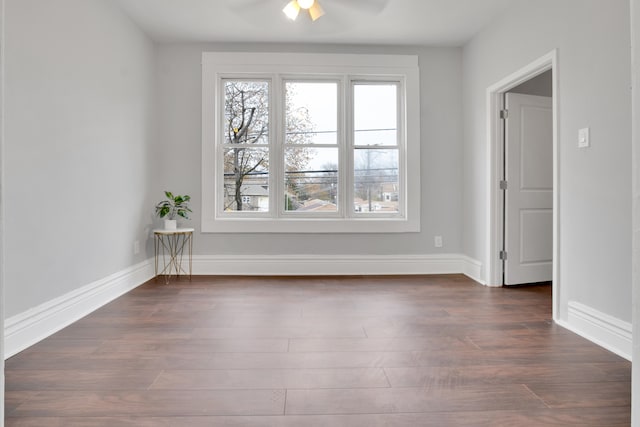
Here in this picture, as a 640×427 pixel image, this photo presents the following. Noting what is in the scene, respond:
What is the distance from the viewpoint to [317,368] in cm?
195

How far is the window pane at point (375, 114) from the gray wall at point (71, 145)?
226 cm

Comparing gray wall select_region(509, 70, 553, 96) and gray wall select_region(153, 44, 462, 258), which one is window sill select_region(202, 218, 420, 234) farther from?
gray wall select_region(509, 70, 553, 96)

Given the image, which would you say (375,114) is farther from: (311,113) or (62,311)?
(62,311)

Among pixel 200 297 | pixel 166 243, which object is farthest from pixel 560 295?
pixel 166 243

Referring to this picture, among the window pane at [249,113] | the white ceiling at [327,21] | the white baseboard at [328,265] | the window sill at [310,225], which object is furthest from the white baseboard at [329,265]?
the white ceiling at [327,21]

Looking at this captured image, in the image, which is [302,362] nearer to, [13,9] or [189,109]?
[13,9]

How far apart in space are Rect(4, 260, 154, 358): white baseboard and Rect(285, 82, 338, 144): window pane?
2.20 metres

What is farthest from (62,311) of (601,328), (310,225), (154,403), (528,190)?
(528,190)

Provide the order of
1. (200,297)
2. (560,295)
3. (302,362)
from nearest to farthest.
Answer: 1. (302,362)
2. (560,295)
3. (200,297)

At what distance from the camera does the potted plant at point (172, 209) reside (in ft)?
12.9

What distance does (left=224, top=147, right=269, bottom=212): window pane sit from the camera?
14.4 ft

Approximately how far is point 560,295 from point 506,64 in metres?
2.02

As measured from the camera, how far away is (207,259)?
168 inches

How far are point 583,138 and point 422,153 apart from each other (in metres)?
1.98
